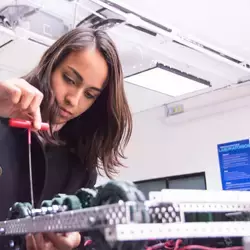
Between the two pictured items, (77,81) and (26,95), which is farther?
(77,81)

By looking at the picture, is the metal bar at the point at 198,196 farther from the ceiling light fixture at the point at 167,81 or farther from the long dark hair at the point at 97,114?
the ceiling light fixture at the point at 167,81

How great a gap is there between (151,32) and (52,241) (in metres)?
2.33

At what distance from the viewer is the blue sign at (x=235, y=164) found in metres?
4.05

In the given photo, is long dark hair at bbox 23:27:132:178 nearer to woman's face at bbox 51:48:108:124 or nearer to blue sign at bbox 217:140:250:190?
woman's face at bbox 51:48:108:124

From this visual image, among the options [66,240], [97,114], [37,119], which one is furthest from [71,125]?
[66,240]

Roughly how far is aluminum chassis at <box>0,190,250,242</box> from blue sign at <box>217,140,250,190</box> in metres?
3.42

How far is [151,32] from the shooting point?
293cm

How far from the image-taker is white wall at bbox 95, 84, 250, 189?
4.16 meters

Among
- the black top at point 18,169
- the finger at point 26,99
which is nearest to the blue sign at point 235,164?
the black top at point 18,169

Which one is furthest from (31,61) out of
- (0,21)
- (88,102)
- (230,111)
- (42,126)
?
(42,126)

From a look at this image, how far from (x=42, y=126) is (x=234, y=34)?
8.31 feet

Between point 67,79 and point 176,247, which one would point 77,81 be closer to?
point 67,79

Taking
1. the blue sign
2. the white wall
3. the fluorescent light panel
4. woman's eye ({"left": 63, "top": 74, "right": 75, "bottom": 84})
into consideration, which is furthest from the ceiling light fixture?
woman's eye ({"left": 63, "top": 74, "right": 75, "bottom": 84})

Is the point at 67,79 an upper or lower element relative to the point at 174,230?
upper
